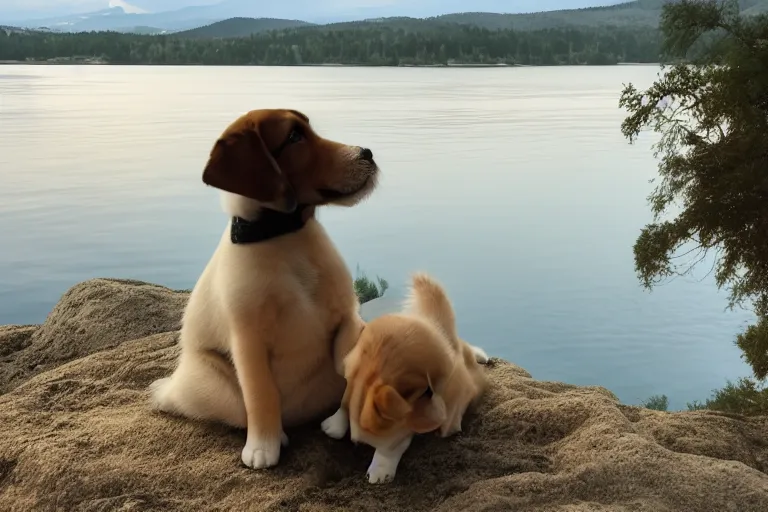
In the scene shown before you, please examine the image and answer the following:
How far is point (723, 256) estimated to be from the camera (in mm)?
2436

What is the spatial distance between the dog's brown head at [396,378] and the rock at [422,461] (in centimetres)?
13

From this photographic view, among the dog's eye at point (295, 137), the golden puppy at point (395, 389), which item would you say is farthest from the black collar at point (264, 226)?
the golden puppy at point (395, 389)

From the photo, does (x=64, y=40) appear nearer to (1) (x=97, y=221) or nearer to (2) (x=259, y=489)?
(1) (x=97, y=221)

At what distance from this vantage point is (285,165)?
4.38 feet

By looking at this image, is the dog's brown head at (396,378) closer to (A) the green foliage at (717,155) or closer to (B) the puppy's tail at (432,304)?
(B) the puppy's tail at (432,304)

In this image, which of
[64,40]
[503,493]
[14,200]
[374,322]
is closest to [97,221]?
[14,200]

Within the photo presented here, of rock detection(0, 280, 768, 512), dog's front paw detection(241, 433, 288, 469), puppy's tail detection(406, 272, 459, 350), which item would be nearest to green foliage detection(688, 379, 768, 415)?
rock detection(0, 280, 768, 512)

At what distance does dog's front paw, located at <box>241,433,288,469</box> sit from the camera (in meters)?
1.38

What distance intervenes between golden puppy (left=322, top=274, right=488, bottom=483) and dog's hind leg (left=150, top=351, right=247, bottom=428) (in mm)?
204

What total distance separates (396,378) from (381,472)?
0.71 ft

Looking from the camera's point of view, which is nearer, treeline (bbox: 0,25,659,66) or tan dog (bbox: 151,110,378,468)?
tan dog (bbox: 151,110,378,468)

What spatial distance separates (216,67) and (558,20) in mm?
1889

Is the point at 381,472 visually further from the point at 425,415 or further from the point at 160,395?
the point at 160,395

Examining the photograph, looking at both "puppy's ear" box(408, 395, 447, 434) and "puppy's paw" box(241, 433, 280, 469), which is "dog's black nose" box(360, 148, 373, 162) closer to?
"puppy's ear" box(408, 395, 447, 434)
